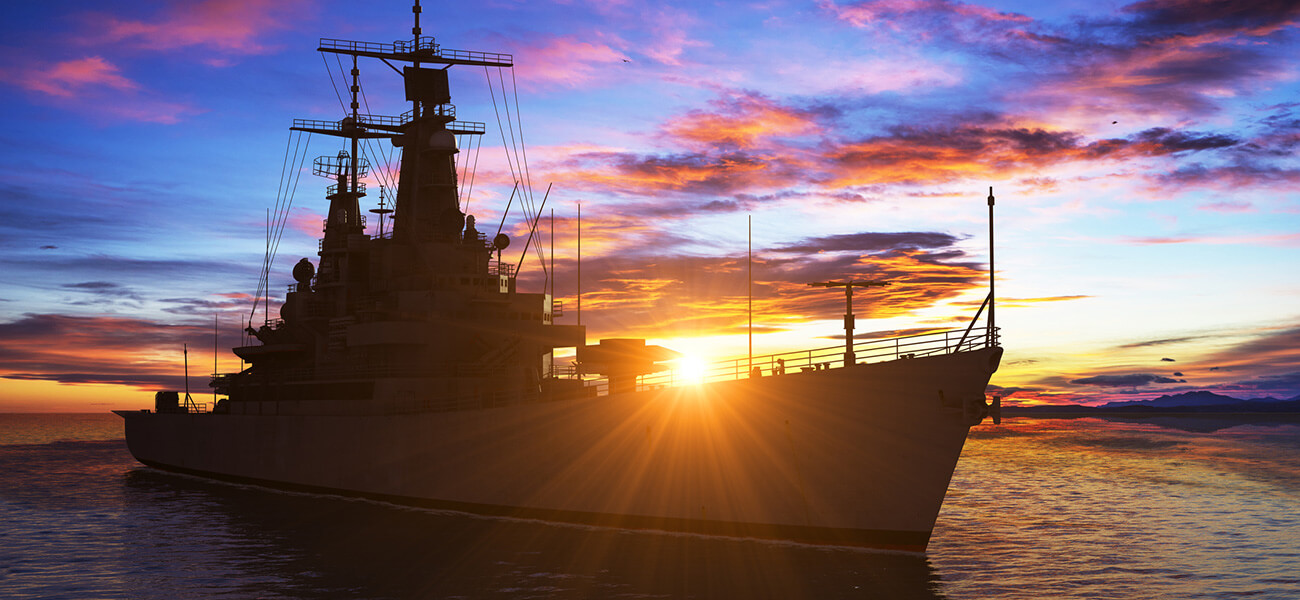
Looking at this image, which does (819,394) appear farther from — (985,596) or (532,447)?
(532,447)

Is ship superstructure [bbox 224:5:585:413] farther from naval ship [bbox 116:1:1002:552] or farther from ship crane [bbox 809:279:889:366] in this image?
ship crane [bbox 809:279:889:366]

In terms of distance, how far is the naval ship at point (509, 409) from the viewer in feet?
74.5

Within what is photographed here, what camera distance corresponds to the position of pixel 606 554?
76.9 feet

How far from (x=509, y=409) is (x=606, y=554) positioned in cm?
708

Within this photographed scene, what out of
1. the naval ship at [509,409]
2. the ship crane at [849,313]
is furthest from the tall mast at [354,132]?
the ship crane at [849,313]

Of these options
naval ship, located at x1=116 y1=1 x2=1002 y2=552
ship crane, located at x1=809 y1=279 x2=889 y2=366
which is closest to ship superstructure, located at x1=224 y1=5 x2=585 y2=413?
naval ship, located at x1=116 y1=1 x2=1002 y2=552

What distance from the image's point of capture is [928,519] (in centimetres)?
2258

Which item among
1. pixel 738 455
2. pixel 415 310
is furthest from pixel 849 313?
pixel 415 310

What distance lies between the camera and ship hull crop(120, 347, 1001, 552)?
22.5m

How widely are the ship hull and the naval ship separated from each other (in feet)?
0.16

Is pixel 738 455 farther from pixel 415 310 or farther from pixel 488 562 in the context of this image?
pixel 415 310

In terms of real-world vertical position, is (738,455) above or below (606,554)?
above

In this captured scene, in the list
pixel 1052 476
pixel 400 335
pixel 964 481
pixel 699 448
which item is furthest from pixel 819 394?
pixel 1052 476

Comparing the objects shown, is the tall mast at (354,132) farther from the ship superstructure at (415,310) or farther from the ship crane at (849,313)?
the ship crane at (849,313)
